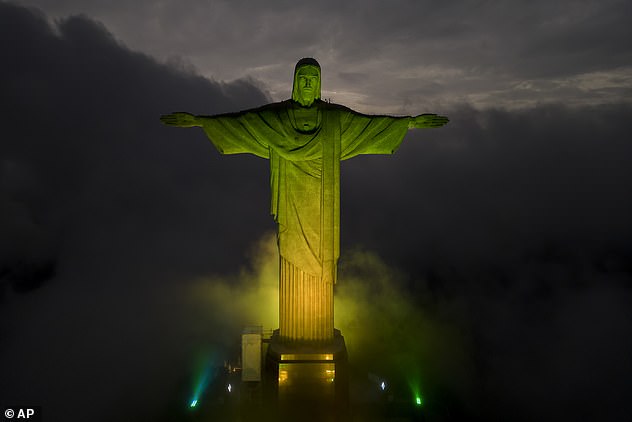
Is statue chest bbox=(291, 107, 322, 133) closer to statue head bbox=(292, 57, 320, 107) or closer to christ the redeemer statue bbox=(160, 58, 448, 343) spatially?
christ the redeemer statue bbox=(160, 58, 448, 343)

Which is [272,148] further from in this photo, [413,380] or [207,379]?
[413,380]

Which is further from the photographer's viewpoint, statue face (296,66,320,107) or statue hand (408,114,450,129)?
statue hand (408,114,450,129)

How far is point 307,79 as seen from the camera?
314 inches

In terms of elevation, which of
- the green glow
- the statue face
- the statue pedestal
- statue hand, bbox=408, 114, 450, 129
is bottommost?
the green glow

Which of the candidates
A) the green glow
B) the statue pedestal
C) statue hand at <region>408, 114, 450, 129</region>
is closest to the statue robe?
statue hand at <region>408, 114, 450, 129</region>

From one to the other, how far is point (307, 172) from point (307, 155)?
0.31 metres

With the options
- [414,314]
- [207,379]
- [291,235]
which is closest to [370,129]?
[291,235]

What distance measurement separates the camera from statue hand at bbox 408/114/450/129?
318 inches

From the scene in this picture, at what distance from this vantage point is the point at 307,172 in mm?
8180

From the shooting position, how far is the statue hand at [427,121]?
8.08m

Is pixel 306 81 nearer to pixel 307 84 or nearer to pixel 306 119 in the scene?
Result: pixel 307 84

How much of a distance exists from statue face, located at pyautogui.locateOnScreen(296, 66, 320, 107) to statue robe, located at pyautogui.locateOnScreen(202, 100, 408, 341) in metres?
0.19

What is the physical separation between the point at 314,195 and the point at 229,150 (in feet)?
5.71

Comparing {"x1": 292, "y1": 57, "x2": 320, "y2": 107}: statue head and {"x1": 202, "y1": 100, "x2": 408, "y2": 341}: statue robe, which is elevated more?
{"x1": 292, "y1": 57, "x2": 320, "y2": 107}: statue head
